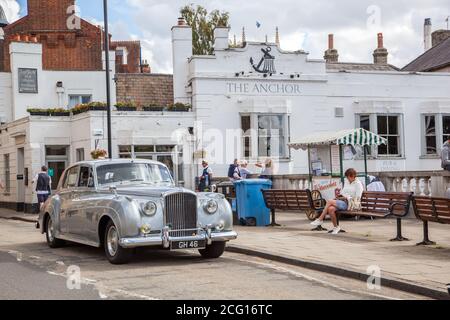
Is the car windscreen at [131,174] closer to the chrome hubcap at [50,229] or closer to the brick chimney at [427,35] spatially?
the chrome hubcap at [50,229]

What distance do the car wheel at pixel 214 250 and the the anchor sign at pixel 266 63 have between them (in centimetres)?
1791

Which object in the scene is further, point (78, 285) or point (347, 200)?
point (347, 200)

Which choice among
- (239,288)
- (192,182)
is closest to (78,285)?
(239,288)

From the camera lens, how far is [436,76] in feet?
105

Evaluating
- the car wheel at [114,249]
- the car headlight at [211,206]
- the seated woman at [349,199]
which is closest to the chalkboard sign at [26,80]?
the seated woman at [349,199]

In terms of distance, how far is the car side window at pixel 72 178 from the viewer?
13.5 metres

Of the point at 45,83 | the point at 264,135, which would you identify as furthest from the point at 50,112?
the point at 264,135

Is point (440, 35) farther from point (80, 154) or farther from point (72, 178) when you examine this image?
point (72, 178)

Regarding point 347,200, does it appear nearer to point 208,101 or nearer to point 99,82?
point 208,101

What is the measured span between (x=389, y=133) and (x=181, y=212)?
21610mm

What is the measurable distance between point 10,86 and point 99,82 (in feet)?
13.5

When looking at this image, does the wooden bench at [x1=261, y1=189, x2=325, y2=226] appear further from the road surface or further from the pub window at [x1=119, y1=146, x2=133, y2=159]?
the pub window at [x1=119, y1=146, x2=133, y2=159]

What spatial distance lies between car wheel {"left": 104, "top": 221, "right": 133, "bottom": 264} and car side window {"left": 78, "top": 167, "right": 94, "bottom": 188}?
148 centimetres

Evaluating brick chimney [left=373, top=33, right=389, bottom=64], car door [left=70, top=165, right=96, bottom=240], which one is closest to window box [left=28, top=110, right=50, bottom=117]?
car door [left=70, top=165, right=96, bottom=240]
